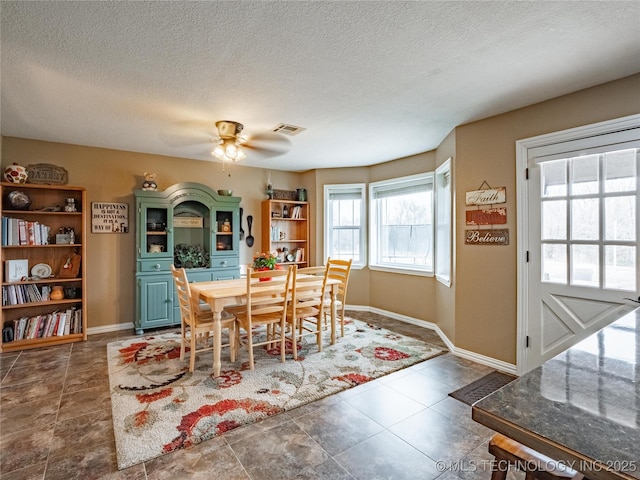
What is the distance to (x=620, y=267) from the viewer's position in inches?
95.6

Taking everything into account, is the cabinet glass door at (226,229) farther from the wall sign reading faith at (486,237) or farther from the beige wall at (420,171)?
the wall sign reading faith at (486,237)

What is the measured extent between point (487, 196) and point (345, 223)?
276cm

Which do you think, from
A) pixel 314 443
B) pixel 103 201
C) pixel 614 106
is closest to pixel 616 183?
pixel 614 106

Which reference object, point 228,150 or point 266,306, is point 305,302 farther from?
point 228,150

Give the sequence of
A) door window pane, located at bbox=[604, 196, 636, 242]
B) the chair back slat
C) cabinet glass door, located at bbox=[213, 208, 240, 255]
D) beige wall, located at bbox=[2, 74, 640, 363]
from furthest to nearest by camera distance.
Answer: cabinet glass door, located at bbox=[213, 208, 240, 255]
the chair back slat
beige wall, located at bbox=[2, 74, 640, 363]
door window pane, located at bbox=[604, 196, 636, 242]

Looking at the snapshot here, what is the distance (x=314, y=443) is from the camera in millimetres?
2025

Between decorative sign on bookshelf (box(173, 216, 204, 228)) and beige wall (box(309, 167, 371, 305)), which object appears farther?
beige wall (box(309, 167, 371, 305))

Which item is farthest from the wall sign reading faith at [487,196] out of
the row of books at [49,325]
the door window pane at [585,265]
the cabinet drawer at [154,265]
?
the row of books at [49,325]

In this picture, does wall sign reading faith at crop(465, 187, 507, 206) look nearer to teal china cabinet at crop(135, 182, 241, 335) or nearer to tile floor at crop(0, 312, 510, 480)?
tile floor at crop(0, 312, 510, 480)

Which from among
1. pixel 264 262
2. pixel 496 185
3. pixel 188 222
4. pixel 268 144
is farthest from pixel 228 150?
pixel 496 185

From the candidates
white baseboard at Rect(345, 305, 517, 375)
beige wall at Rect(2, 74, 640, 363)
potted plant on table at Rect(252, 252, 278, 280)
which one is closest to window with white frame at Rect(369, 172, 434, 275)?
beige wall at Rect(2, 74, 640, 363)

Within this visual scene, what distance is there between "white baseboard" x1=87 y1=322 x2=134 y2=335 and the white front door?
15.7 feet

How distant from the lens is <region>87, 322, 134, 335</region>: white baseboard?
4.25 metres

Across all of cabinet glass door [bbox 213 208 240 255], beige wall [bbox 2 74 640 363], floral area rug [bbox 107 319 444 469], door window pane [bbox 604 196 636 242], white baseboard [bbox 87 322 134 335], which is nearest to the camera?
floral area rug [bbox 107 319 444 469]
